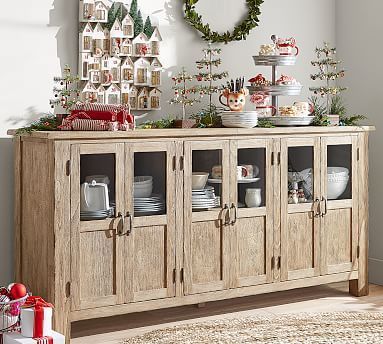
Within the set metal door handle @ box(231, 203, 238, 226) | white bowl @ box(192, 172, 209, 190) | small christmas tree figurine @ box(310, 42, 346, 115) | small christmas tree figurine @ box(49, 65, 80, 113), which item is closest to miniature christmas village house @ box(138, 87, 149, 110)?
small christmas tree figurine @ box(49, 65, 80, 113)

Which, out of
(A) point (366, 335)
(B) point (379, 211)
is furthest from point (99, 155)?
(B) point (379, 211)

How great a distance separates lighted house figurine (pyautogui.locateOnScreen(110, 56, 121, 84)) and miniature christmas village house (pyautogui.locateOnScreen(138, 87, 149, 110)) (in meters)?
0.16

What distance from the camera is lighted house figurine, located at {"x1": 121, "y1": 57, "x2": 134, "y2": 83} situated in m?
4.30

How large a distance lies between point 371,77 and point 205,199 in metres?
1.58

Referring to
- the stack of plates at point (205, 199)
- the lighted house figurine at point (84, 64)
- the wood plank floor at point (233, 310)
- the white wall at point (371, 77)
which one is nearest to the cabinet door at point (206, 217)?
the stack of plates at point (205, 199)

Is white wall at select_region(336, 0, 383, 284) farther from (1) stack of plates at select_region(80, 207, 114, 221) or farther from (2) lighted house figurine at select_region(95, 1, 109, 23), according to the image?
(1) stack of plates at select_region(80, 207, 114, 221)

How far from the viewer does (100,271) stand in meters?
3.72

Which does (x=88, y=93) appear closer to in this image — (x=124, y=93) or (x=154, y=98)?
(x=124, y=93)

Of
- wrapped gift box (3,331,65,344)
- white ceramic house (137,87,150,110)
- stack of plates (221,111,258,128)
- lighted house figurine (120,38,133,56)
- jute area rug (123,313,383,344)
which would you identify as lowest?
jute area rug (123,313,383,344)

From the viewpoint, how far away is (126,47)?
14.1 ft

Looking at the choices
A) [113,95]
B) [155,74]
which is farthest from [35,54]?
[155,74]

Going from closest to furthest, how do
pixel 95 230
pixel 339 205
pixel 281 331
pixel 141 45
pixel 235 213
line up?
1. pixel 95 230
2. pixel 281 331
3. pixel 235 213
4. pixel 141 45
5. pixel 339 205

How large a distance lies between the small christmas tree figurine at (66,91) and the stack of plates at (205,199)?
78cm

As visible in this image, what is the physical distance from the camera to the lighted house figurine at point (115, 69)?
4270mm
